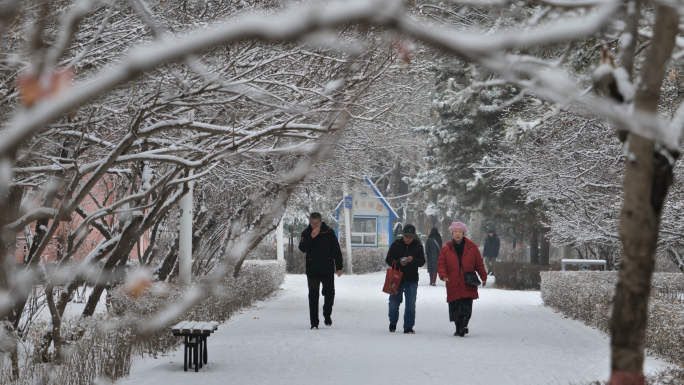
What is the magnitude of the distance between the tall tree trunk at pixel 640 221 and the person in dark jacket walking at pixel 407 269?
9278 millimetres

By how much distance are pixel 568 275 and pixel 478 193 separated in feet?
32.3

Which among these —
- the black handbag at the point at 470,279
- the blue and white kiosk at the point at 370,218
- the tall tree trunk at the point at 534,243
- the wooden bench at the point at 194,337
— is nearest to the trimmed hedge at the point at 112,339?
the wooden bench at the point at 194,337

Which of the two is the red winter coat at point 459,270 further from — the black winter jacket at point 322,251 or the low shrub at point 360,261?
the low shrub at point 360,261

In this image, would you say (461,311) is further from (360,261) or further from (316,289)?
(360,261)

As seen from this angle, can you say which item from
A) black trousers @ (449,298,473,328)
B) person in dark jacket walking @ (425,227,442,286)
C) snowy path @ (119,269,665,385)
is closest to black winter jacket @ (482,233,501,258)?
person in dark jacket walking @ (425,227,442,286)

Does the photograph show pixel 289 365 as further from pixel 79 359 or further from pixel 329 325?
pixel 329 325

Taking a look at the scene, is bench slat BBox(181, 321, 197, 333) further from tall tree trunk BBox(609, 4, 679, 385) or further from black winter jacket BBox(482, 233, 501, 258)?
black winter jacket BBox(482, 233, 501, 258)

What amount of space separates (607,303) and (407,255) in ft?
10.9

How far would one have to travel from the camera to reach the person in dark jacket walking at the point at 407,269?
39.9 feet

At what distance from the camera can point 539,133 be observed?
15453 millimetres

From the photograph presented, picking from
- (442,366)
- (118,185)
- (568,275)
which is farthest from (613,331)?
(568,275)

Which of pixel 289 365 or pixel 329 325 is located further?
pixel 329 325

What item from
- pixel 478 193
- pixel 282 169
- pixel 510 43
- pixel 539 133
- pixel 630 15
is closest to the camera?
pixel 510 43

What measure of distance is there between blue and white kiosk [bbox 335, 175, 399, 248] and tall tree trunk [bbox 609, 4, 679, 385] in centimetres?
3420
